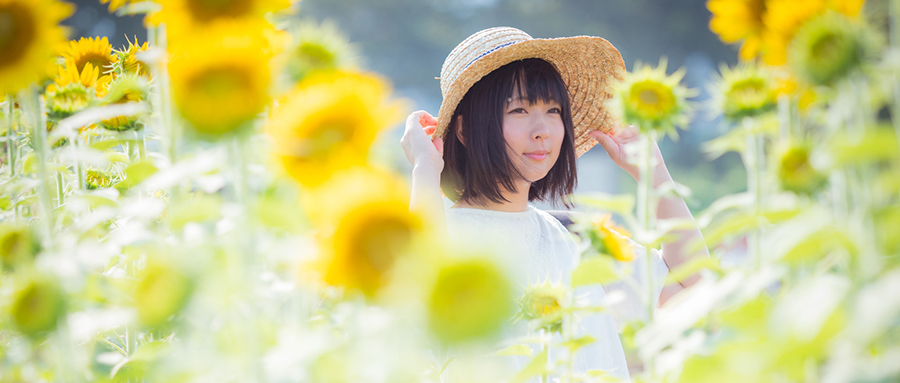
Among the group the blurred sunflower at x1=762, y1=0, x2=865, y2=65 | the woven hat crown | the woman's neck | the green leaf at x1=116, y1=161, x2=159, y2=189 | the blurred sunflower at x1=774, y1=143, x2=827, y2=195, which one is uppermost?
the woven hat crown

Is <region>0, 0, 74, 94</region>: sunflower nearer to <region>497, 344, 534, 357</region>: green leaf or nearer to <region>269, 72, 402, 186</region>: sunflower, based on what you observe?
<region>269, 72, 402, 186</region>: sunflower

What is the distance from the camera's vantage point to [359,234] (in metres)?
0.27

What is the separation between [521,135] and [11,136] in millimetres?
971

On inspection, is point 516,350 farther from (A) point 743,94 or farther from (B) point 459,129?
(B) point 459,129

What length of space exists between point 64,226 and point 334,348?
0.53 meters

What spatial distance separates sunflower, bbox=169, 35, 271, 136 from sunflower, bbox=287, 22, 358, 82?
7cm

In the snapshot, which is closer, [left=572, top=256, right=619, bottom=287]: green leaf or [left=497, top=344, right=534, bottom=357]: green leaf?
[left=572, top=256, right=619, bottom=287]: green leaf

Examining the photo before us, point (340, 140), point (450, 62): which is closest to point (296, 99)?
point (340, 140)

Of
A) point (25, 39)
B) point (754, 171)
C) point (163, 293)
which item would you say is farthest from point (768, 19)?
point (25, 39)

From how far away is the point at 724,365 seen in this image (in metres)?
0.32

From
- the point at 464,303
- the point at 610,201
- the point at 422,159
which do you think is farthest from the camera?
the point at 422,159

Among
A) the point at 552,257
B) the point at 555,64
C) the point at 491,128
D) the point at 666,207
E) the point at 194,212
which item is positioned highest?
the point at 555,64

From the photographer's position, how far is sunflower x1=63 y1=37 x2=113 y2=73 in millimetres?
736

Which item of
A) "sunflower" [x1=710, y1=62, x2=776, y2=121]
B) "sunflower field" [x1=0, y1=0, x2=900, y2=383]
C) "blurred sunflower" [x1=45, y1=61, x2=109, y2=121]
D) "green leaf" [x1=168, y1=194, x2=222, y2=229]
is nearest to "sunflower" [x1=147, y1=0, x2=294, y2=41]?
"sunflower field" [x1=0, y1=0, x2=900, y2=383]
